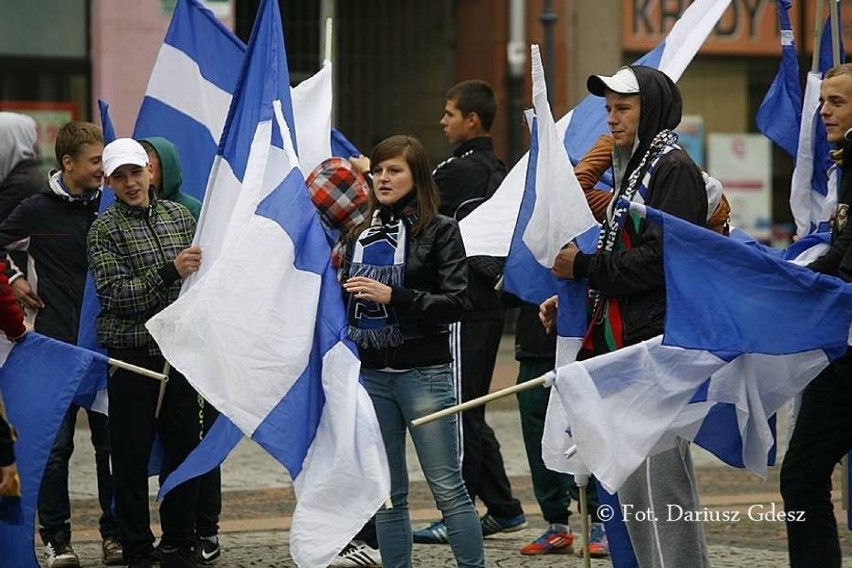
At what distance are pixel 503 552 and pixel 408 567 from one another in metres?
1.48

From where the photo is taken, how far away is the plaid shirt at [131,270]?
7.35m

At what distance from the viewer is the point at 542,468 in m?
8.34

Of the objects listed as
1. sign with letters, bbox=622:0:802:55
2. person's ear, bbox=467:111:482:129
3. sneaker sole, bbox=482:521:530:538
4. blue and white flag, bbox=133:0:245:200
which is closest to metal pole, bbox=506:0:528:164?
sign with letters, bbox=622:0:802:55

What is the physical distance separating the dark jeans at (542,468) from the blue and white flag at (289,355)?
1945mm

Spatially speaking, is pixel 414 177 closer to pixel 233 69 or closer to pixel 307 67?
pixel 233 69

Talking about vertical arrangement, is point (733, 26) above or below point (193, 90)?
above

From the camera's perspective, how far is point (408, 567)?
6754 mm

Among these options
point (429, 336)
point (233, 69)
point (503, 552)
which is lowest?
point (503, 552)

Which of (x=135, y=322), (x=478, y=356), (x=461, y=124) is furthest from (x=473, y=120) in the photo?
(x=135, y=322)

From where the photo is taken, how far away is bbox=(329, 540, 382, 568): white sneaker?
25.6 ft

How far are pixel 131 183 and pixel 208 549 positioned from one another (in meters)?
1.73

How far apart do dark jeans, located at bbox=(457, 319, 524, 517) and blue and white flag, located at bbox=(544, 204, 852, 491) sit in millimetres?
2533

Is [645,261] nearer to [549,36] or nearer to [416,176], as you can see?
[416,176]

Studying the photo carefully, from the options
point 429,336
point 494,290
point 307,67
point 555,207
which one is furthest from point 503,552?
point 307,67
